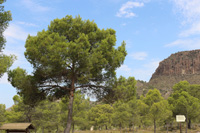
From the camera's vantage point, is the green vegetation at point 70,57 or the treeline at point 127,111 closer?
the green vegetation at point 70,57

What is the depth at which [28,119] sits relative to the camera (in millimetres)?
41188

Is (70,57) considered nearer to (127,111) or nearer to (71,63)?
(71,63)

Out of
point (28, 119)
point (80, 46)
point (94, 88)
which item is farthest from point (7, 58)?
point (28, 119)

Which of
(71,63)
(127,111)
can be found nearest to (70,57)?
(71,63)

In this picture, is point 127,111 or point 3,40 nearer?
point 3,40

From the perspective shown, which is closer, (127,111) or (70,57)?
(70,57)

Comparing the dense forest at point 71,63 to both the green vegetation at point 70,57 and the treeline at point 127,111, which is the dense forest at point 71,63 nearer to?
the green vegetation at point 70,57

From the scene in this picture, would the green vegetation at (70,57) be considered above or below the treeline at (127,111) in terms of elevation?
above

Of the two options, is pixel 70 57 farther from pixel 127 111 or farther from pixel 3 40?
pixel 127 111

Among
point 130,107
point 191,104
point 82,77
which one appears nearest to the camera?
point 82,77

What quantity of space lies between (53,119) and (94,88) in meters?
30.7

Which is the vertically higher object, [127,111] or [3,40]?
[3,40]

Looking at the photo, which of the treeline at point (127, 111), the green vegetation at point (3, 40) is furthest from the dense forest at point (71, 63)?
the treeline at point (127, 111)

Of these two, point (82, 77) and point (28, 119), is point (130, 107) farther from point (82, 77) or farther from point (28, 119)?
point (82, 77)
